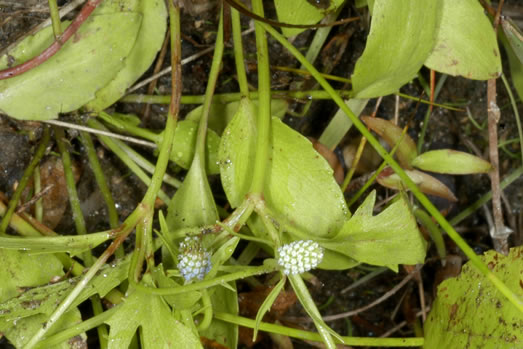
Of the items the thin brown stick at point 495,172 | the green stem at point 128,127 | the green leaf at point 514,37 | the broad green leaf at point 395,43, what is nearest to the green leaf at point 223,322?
the green stem at point 128,127

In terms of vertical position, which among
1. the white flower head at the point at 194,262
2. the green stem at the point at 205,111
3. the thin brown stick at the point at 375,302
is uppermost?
the green stem at the point at 205,111

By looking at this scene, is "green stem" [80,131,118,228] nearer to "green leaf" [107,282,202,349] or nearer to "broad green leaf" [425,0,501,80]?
"green leaf" [107,282,202,349]

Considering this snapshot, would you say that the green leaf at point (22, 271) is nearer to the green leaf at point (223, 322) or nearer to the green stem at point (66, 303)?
the green stem at point (66, 303)

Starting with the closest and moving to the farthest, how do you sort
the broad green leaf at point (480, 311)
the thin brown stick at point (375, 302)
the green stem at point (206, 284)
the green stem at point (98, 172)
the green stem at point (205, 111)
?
the green stem at point (206, 284), the broad green leaf at point (480, 311), the green stem at point (205, 111), the green stem at point (98, 172), the thin brown stick at point (375, 302)

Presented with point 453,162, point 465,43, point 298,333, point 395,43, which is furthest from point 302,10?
point 298,333

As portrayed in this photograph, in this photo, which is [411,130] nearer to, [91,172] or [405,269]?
[405,269]

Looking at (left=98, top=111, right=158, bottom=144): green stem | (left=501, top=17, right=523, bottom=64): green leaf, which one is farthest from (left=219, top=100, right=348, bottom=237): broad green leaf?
(left=501, top=17, right=523, bottom=64): green leaf
